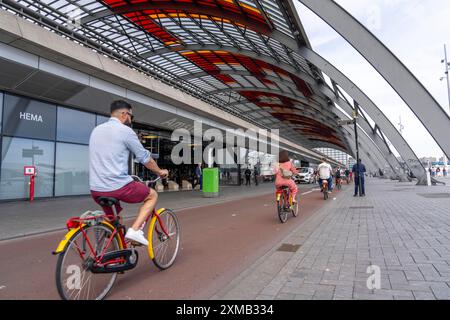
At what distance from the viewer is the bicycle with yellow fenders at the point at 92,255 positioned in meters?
2.86

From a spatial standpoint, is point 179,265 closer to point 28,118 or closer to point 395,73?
point 28,118

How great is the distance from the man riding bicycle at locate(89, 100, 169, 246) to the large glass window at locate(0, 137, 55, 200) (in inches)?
494

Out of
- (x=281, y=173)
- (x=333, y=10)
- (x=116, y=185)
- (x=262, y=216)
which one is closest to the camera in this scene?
(x=116, y=185)

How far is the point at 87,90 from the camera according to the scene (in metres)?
13.9

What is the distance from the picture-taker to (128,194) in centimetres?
338

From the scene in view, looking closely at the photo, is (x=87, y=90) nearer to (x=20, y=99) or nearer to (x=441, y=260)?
(x=20, y=99)

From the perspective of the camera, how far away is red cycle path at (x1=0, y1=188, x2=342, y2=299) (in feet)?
11.2

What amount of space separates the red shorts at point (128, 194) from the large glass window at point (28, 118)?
12.7 metres

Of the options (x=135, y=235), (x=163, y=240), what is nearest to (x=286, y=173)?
(x=163, y=240)

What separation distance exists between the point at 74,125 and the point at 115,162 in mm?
14971

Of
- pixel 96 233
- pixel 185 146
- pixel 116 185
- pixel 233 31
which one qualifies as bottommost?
pixel 96 233

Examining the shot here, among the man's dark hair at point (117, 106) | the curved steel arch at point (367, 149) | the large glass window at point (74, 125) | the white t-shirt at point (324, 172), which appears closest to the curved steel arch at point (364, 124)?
the curved steel arch at point (367, 149)

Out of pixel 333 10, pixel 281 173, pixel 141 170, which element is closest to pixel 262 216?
pixel 281 173

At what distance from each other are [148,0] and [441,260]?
22936 mm
